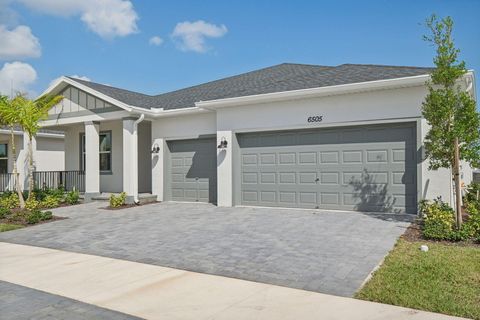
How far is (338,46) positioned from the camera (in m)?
15.2

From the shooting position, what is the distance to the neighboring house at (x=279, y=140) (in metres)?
9.80

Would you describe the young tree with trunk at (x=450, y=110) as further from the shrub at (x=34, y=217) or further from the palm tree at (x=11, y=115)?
the palm tree at (x=11, y=115)

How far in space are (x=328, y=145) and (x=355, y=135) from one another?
2.75 ft

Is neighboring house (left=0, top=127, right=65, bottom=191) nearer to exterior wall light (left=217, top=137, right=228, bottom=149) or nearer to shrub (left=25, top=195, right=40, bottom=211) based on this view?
shrub (left=25, top=195, right=40, bottom=211)

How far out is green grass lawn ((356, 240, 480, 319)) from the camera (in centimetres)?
407

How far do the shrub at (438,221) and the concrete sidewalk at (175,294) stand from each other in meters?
3.59

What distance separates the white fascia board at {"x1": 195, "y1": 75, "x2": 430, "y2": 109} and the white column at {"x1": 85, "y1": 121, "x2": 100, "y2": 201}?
204 inches

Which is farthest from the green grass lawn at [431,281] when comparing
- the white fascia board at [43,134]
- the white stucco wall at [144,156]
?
the white fascia board at [43,134]

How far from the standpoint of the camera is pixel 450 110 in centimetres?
759

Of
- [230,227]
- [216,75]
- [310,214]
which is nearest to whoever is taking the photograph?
[230,227]

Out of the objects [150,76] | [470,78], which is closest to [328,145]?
[470,78]

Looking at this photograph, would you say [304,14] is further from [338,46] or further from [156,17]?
[156,17]

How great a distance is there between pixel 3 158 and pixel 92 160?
998 centimetres

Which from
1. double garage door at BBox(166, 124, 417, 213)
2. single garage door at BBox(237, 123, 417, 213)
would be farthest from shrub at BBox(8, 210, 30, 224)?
single garage door at BBox(237, 123, 417, 213)
